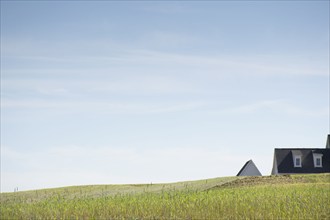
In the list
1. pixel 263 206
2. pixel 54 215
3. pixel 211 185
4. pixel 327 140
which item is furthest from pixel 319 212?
pixel 327 140

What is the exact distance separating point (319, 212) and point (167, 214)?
5206mm

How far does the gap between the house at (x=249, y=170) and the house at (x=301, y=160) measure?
6.98 ft

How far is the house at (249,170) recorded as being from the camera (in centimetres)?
4711

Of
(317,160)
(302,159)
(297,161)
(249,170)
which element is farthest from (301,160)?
(249,170)

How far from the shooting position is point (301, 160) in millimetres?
46438

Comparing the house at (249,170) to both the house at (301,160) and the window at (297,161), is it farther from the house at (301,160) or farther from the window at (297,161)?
the window at (297,161)

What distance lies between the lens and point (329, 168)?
45.7m

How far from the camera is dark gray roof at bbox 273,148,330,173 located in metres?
45.8

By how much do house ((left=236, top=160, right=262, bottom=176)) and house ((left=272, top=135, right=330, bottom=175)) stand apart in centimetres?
213

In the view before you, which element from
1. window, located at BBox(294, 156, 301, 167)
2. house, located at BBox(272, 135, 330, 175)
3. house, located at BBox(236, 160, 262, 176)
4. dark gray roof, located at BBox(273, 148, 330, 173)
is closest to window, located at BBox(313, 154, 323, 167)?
house, located at BBox(272, 135, 330, 175)

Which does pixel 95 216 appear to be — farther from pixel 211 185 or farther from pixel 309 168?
pixel 309 168

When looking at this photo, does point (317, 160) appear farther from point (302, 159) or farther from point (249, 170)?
point (249, 170)

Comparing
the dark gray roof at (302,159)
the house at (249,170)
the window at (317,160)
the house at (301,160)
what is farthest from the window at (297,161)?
the house at (249,170)

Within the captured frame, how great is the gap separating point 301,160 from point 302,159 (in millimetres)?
171
